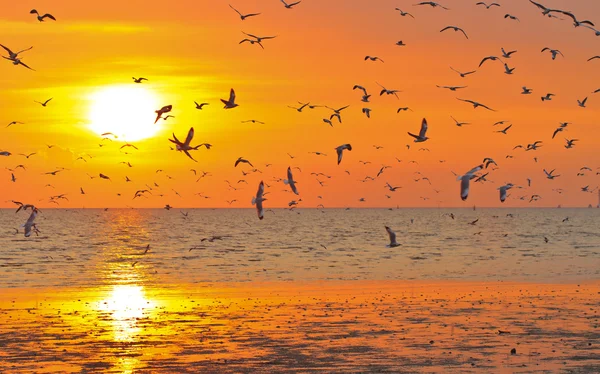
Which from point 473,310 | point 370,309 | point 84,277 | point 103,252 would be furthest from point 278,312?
point 103,252

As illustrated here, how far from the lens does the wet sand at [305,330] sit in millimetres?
27016

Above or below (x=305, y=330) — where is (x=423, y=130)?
above

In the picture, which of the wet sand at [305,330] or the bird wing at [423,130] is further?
the bird wing at [423,130]

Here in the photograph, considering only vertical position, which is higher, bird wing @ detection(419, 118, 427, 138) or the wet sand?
bird wing @ detection(419, 118, 427, 138)

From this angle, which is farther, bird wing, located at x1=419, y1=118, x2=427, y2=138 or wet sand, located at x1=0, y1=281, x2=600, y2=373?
bird wing, located at x1=419, y1=118, x2=427, y2=138

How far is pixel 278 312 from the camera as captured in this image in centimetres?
3806

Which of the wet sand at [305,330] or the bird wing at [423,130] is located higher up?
the bird wing at [423,130]

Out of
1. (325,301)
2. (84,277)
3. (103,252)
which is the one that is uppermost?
(325,301)

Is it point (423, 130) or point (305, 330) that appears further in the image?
point (423, 130)

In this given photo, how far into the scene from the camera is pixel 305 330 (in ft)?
107

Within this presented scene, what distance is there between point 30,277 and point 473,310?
32215 mm

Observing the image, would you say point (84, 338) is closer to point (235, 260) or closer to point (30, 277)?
point (30, 277)

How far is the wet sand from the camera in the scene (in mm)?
27016

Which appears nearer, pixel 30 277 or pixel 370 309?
pixel 370 309
